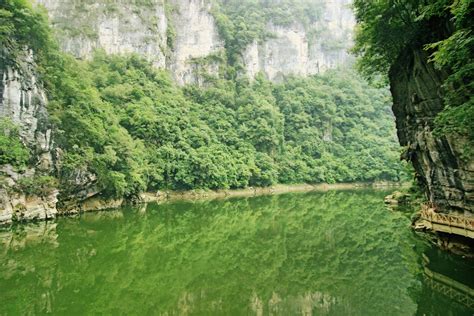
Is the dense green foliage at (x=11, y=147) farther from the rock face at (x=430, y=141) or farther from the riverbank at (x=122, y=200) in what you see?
the rock face at (x=430, y=141)

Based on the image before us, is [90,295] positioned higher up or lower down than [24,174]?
lower down

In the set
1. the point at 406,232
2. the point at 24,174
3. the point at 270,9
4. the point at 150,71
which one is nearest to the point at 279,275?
the point at 406,232

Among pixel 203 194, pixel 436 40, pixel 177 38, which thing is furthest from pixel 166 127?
pixel 436 40

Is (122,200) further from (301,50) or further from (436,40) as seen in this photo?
(301,50)

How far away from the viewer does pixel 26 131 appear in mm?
29188

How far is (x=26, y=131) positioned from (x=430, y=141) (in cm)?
2708

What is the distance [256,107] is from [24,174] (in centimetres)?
4896

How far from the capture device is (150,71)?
64000 mm

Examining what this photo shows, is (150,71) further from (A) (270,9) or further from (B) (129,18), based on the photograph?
(A) (270,9)

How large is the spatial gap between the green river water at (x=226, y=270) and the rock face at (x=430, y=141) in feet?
7.77

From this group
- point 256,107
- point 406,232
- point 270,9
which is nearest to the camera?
point 406,232

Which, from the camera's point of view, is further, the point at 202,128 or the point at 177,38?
the point at 177,38

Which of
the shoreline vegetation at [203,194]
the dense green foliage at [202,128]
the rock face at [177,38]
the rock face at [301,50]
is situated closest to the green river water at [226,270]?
the shoreline vegetation at [203,194]

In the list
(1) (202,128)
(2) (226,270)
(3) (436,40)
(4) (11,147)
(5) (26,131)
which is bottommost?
(2) (226,270)
